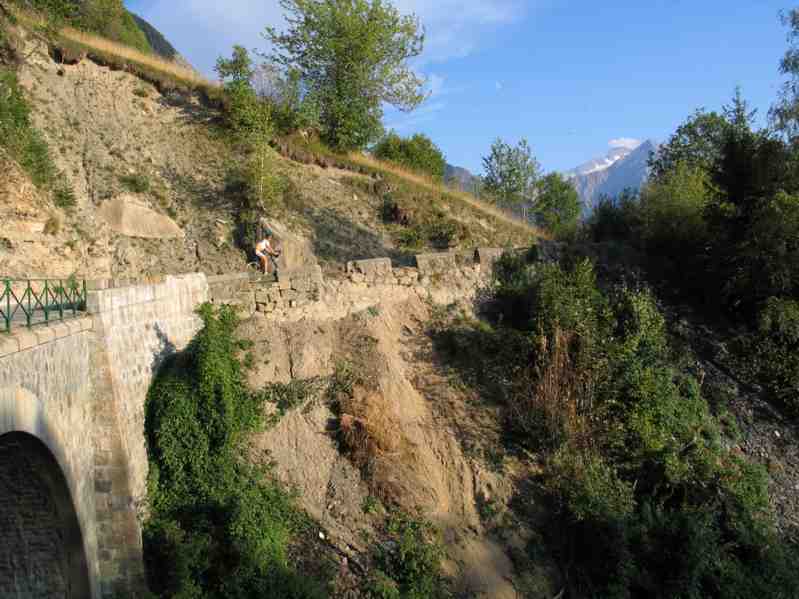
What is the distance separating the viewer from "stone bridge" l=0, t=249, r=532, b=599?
5.98 m

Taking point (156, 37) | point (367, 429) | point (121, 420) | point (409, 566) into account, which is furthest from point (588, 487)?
point (156, 37)

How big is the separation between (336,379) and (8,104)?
11.7m

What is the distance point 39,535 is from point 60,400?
1.93 meters

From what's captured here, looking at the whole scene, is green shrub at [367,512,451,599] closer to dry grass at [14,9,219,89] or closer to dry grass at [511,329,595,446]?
dry grass at [511,329,595,446]

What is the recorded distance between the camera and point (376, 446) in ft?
30.6

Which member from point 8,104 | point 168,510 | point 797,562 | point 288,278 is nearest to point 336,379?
point 288,278

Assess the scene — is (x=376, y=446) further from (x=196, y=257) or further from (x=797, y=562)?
(x=196, y=257)

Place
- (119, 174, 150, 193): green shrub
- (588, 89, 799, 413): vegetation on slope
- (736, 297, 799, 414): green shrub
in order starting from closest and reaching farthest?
(736, 297, 799, 414): green shrub → (588, 89, 799, 413): vegetation on slope → (119, 174, 150, 193): green shrub

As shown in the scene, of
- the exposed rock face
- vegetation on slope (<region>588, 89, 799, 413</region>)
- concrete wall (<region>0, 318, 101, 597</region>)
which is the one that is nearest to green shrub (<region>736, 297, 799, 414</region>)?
Answer: vegetation on slope (<region>588, 89, 799, 413</region>)

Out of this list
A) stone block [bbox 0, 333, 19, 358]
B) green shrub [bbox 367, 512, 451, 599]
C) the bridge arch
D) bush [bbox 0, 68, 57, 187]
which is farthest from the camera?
bush [bbox 0, 68, 57, 187]

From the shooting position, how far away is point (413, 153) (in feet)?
104

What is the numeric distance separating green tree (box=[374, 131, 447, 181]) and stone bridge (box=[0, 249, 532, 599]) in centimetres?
2186

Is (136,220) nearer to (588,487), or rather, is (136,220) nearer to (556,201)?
(588,487)

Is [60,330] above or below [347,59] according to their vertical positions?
below
